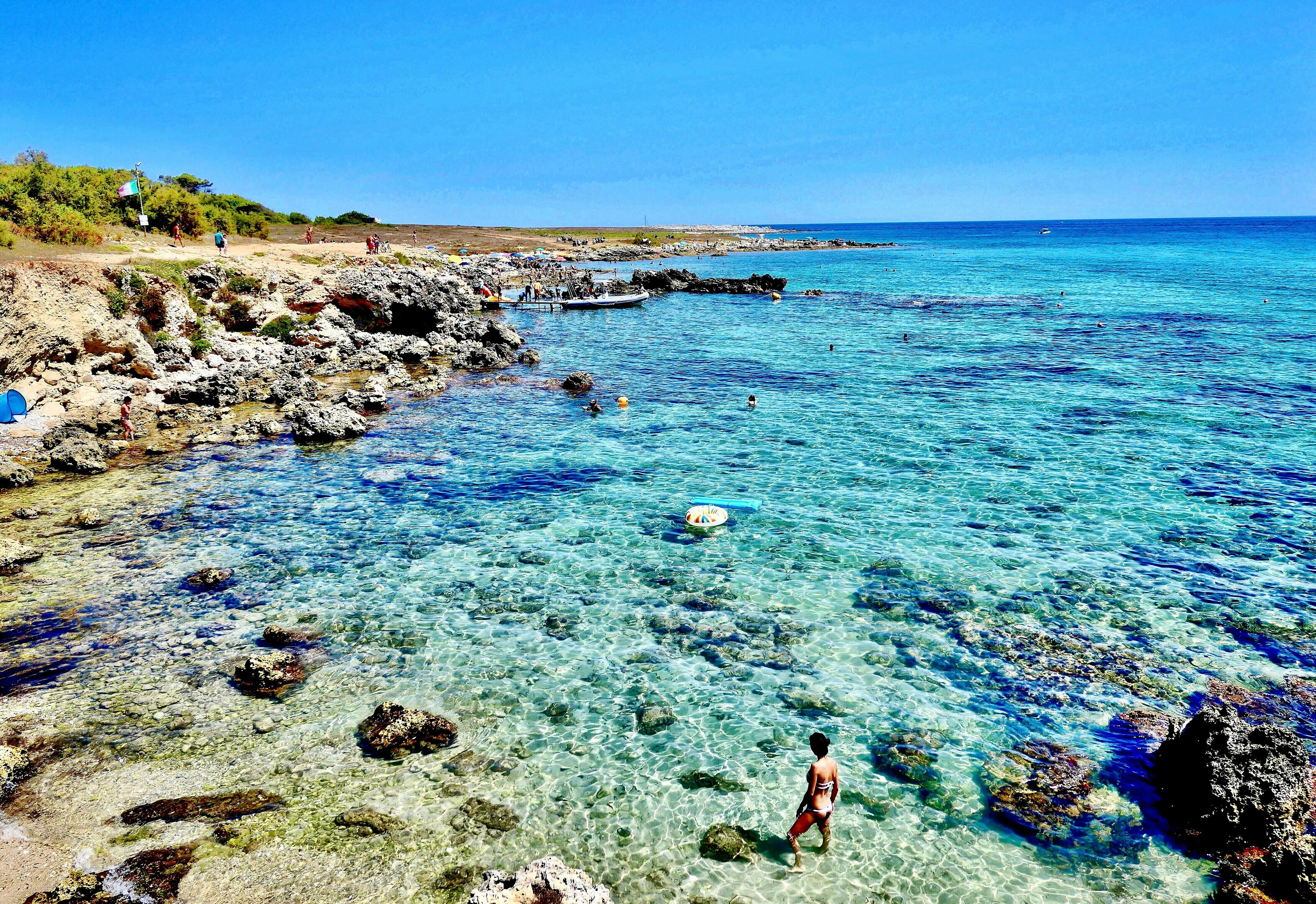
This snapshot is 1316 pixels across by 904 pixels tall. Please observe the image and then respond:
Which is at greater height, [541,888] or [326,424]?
[326,424]

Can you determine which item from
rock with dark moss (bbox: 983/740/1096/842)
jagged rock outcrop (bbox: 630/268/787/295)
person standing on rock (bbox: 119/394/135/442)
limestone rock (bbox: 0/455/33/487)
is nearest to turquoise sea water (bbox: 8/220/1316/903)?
rock with dark moss (bbox: 983/740/1096/842)

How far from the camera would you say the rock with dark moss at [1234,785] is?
9.13 metres

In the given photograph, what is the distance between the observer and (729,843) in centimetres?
929

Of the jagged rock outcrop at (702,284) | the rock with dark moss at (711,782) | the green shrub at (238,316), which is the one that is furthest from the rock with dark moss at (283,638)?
the jagged rock outcrop at (702,284)

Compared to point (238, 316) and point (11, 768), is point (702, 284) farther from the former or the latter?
point (11, 768)

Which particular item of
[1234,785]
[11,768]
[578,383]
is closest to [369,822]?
[11,768]

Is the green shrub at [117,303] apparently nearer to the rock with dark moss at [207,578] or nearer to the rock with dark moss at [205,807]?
the rock with dark moss at [207,578]

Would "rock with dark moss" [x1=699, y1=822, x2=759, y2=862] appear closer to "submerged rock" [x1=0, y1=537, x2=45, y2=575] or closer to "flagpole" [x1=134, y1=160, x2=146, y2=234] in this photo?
"submerged rock" [x1=0, y1=537, x2=45, y2=575]

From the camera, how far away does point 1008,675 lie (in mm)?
12719

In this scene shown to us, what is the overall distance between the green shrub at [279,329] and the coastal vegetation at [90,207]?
11.0 m

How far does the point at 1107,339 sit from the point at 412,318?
152 feet

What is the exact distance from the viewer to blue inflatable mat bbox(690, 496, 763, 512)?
20.2 m

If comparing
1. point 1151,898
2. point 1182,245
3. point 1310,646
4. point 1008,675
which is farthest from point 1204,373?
point 1182,245

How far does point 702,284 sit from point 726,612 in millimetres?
72767
